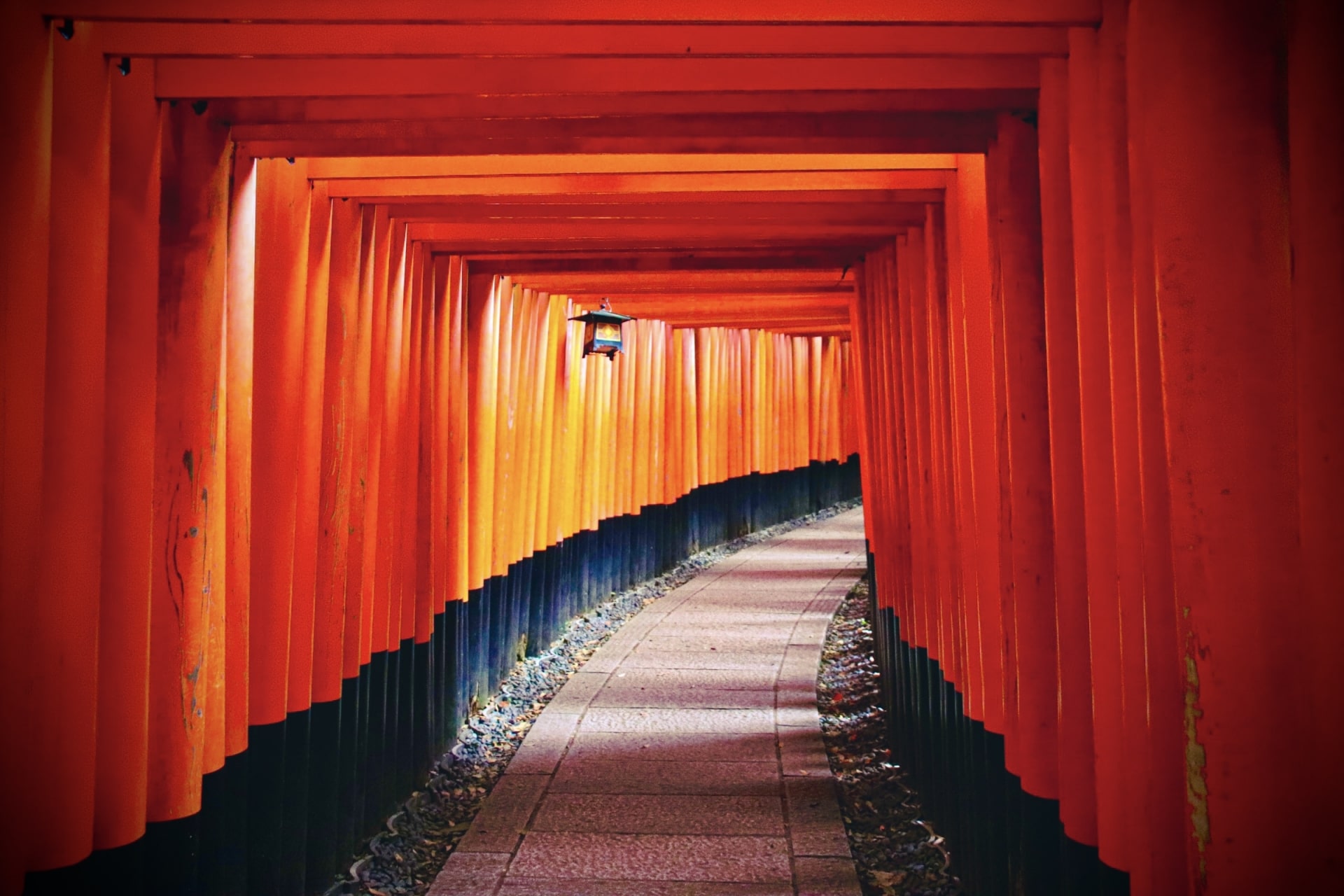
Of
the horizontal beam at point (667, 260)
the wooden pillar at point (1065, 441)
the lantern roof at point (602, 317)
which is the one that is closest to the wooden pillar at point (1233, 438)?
the wooden pillar at point (1065, 441)

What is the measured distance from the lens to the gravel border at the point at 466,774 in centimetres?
475

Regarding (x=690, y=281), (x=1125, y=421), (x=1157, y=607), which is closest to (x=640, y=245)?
(x=690, y=281)

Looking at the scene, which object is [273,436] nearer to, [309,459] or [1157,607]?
[309,459]

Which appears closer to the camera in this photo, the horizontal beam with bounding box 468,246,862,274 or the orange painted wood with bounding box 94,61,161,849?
the orange painted wood with bounding box 94,61,161,849

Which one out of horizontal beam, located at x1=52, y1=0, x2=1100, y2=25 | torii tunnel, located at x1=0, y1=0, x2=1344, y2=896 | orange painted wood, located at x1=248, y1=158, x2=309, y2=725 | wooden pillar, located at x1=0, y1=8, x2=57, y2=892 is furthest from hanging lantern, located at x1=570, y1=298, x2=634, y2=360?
wooden pillar, located at x1=0, y1=8, x2=57, y2=892

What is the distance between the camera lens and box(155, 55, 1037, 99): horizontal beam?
3.09 metres

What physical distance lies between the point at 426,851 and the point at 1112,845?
358cm

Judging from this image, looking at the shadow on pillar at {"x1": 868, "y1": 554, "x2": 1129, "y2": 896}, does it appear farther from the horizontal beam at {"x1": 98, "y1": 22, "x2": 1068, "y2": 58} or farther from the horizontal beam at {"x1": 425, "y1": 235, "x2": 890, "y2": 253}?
the horizontal beam at {"x1": 425, "y1": 235, "x2": 890, "y2": 253}

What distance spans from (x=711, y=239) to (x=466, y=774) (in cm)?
348

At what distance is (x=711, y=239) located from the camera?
5777 millimetres

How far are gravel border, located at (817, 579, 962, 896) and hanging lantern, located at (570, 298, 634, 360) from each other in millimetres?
3104

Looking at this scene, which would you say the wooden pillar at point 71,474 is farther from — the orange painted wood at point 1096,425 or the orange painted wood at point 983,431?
the orange painted wood at point 983,431

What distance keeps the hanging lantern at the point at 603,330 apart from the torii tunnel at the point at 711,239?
1.78 meters

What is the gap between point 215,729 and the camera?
3.29m
